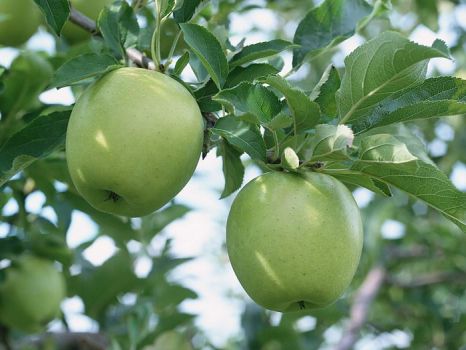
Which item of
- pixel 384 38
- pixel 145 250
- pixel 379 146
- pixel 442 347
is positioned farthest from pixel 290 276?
pixel 442 347

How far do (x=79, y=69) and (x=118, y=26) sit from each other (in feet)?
0.63

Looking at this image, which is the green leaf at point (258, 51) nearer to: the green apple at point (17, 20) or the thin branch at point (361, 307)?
the green apple at point (17, 20)

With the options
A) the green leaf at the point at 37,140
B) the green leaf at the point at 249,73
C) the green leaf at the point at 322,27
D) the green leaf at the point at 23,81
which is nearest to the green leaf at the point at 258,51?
the green leaf at the point at 249,73

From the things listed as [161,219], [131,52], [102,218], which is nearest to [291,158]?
[131,52]

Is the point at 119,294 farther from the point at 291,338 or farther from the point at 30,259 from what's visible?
the point at 291,338

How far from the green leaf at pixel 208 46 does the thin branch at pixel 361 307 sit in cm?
158

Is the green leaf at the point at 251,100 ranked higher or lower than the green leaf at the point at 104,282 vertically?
higher

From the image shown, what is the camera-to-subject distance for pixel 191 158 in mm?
1212

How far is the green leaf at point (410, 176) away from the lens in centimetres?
115

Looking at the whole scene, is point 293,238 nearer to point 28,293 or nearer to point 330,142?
point 330,142

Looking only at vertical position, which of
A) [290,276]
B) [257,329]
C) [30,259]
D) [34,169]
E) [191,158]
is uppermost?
[191,158]

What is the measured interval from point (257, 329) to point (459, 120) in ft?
5.27

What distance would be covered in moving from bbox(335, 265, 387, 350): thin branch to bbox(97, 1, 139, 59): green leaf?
1536 mm

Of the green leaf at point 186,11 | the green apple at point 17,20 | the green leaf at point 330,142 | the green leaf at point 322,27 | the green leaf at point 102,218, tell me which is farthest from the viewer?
the green leaf at point 102,218
